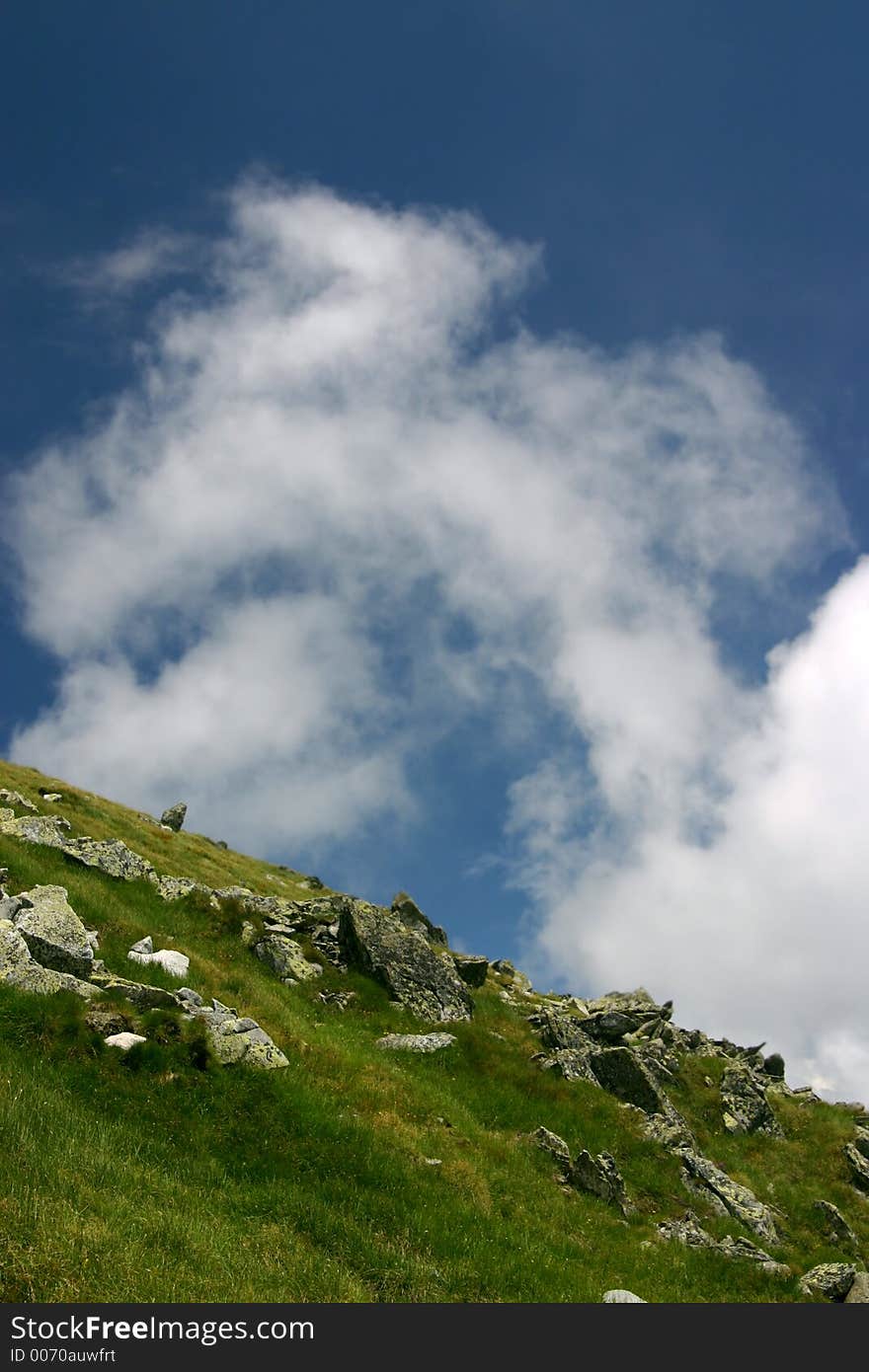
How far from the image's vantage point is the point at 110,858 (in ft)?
101

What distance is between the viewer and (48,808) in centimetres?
4150

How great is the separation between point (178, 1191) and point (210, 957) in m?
12.9

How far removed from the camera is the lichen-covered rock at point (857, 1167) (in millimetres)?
28719

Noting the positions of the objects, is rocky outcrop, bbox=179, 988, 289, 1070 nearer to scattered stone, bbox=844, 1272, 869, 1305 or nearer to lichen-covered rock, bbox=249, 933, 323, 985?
lichen-covered rock, bbox=249, 933, 323, 985

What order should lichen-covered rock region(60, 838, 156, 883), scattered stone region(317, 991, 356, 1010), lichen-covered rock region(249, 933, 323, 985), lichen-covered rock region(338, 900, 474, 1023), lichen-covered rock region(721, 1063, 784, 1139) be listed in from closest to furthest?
scattered stone region(317, 991, 356, 1010)
lichen-covered rock region(249, 933, 323, 985)
lichen-covered rock region(338, 900, 474, 1023)
lichen-covered rock region(60, 838, 156, 883)
lichen-covered rock region(721, 1063, 784, 1139)

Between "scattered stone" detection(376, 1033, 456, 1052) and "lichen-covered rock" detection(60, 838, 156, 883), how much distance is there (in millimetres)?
11724

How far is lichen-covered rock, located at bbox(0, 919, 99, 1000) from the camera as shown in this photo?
1791 centimetres

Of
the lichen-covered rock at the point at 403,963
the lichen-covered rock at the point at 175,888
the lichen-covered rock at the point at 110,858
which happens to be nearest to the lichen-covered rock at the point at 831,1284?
the lichen-covered rock at the point at 403,963

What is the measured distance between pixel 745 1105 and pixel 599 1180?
47.2 feet

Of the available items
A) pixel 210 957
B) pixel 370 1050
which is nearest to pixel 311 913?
pixel 210 957

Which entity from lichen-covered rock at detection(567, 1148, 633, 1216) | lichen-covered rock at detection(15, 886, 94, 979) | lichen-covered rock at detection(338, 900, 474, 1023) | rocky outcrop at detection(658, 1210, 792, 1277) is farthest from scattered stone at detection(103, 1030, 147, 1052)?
rocky outcrop at detection(658, 1210, 792, 1277)
